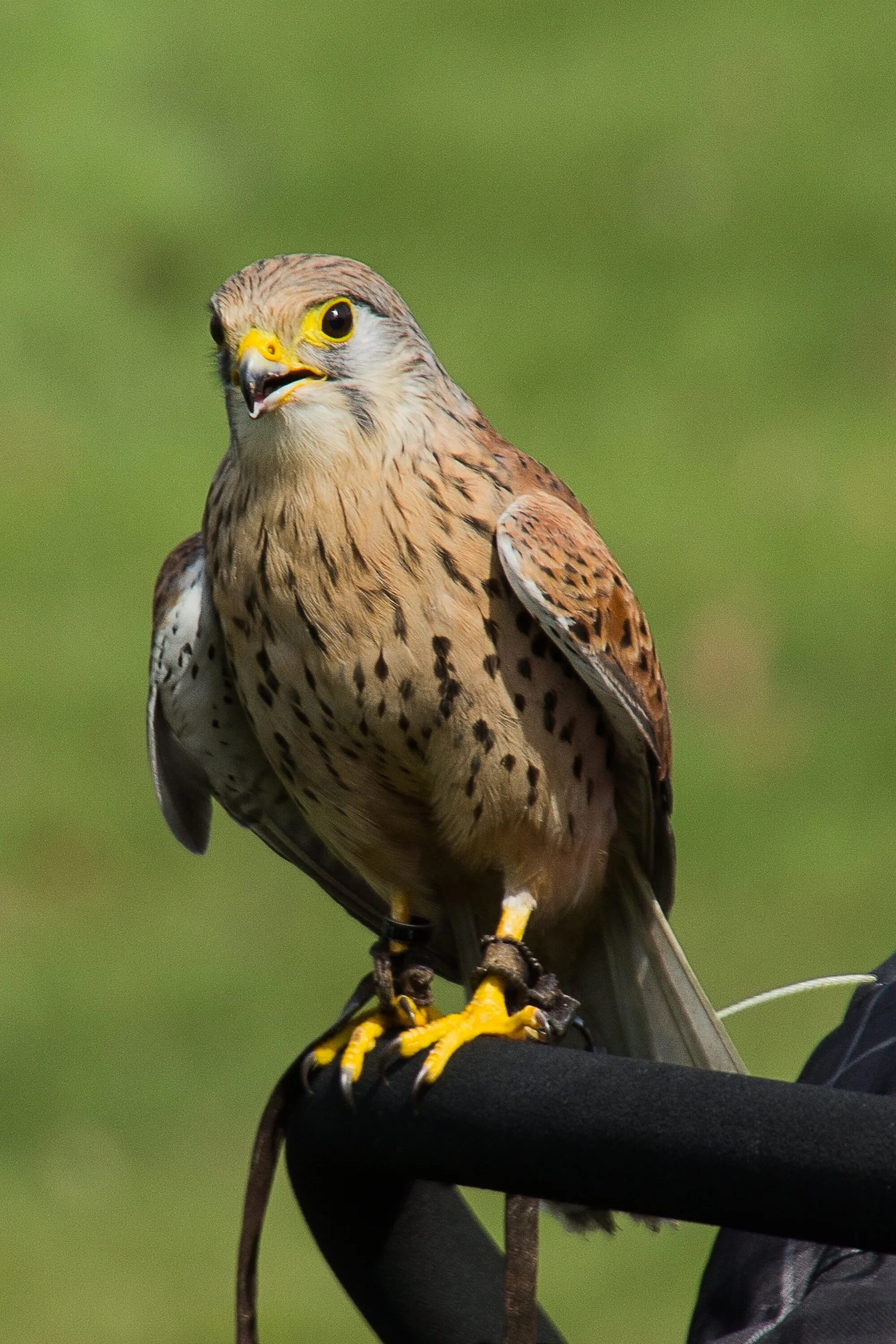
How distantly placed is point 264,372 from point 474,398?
4507 mm

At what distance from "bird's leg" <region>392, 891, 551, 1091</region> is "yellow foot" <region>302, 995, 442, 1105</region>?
0.04 m

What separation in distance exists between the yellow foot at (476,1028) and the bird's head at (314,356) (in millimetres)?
663

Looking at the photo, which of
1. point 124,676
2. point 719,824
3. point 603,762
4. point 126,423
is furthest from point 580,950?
point 126,423

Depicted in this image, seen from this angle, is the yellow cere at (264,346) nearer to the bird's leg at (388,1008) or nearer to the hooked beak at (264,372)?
the hooked beak at (264,372)

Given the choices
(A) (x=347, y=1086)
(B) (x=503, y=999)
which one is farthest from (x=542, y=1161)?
(B) (x=503, y=999)

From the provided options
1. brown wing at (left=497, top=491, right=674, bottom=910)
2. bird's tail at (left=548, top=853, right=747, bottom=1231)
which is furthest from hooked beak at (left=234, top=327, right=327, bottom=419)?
bird's tail at (left=548, top=853, right=747, bottom=1231)

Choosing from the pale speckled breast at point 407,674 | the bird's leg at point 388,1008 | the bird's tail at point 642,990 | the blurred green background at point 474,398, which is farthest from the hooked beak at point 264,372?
the blurred green background at point 474,398

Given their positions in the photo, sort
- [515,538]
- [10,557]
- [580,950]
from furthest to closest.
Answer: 1. [10,557]
2. [580,950]
3. [515,538]

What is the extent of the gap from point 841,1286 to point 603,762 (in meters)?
0.76

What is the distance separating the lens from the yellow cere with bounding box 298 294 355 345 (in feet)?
7.09

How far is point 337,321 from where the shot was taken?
2.19 m

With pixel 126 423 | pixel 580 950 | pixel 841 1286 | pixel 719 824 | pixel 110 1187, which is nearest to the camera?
pixel 841 1286

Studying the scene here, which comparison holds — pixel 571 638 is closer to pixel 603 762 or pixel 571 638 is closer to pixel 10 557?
pixel 603 762

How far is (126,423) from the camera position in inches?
275
